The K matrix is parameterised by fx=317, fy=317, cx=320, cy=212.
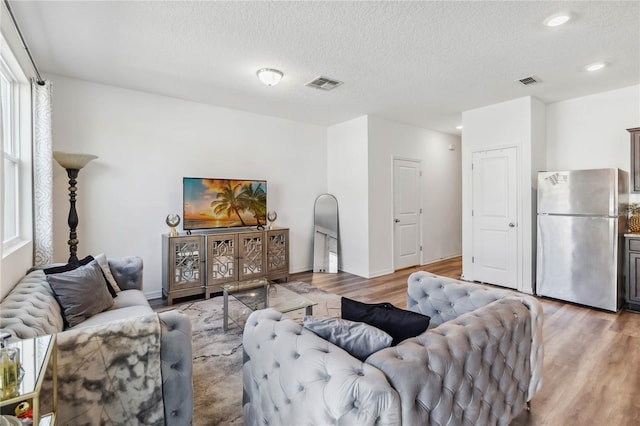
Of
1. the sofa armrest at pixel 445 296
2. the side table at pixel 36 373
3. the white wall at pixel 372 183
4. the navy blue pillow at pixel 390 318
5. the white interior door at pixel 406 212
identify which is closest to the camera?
the side table at pixel 36 373

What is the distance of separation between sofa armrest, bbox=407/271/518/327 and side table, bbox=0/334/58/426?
2.01m

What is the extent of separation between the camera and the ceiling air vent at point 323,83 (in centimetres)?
368

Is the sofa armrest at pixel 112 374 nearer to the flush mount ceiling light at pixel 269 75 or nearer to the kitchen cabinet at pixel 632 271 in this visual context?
the flush mount ceiling light at pixel 269 75

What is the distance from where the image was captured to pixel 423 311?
90.9 inches

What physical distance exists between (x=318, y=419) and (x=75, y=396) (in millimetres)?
1053

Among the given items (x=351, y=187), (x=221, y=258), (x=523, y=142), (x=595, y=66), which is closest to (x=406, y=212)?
(x=351, y=187)

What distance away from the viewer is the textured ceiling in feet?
7.75

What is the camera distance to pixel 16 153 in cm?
287

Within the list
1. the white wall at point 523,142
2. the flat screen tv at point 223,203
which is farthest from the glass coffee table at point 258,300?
the white wall at point 523,142

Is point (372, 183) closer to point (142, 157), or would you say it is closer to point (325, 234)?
point (325, 234)

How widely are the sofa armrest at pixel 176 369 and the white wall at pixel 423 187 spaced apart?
3.93 metres

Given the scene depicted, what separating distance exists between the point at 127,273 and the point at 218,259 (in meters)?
1.31

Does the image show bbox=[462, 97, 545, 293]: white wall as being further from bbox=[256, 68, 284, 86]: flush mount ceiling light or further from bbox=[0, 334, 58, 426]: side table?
bbox=[0, 334, 58, 426]: side table

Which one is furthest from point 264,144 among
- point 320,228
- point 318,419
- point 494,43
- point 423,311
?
point 318,419
